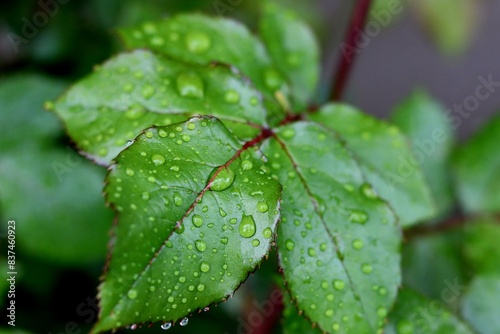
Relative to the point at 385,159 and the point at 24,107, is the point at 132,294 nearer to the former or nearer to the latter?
the point at 385,159

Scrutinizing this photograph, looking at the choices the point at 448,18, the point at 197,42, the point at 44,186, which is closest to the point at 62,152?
the point at 44,186

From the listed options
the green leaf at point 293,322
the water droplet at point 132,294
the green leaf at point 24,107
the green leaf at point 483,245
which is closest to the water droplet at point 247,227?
the water droplet at point 132,294

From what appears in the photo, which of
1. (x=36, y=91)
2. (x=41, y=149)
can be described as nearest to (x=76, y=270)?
(x=41, y=149)

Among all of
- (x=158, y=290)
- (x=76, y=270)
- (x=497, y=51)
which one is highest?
(x=158, y=290)

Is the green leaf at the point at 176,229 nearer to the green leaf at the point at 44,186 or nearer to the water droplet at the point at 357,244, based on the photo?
the water droplet at the point at 357,244

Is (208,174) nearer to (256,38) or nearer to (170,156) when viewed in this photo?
(170,156)

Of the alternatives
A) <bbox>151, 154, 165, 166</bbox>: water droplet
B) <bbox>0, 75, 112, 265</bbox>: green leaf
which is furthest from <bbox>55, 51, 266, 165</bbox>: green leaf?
<bbox>0, 75, 112, 265</bbox>: green leaf
